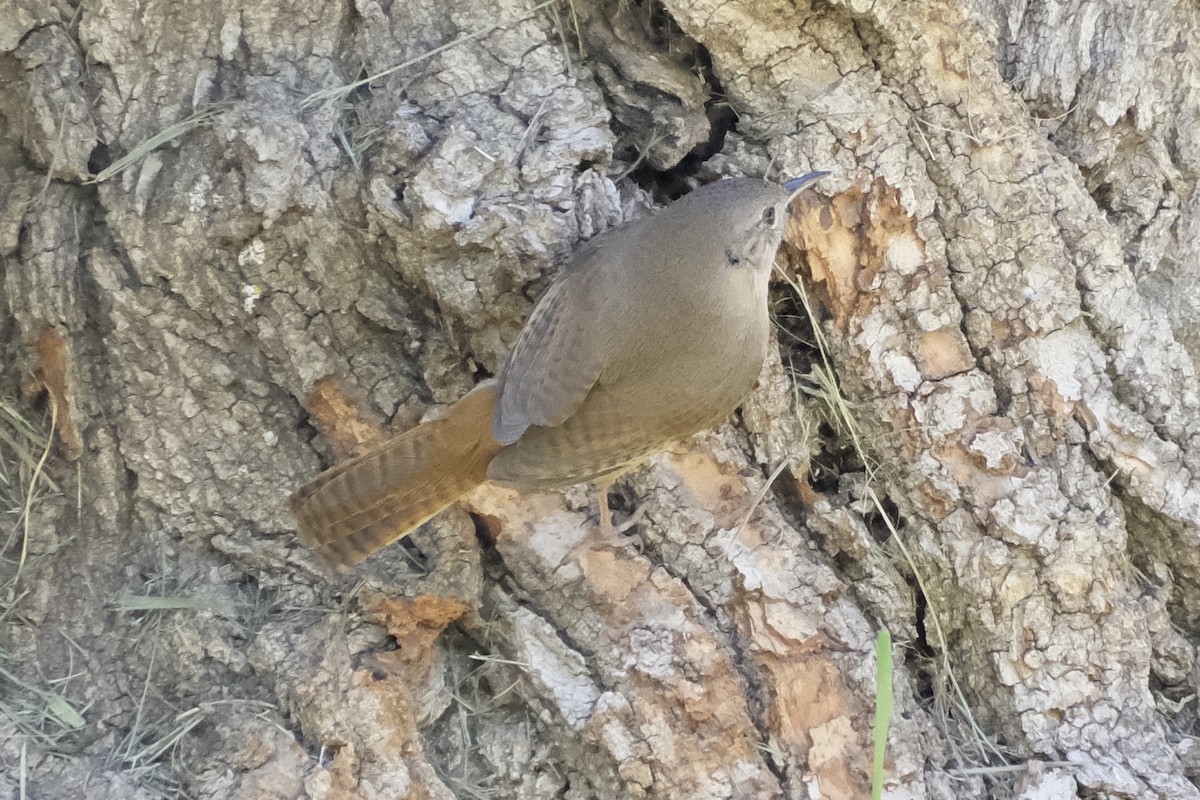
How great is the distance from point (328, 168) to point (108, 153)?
0.71 meters

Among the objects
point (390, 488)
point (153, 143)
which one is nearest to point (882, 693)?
point (390, 488)

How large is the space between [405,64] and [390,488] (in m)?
1.25

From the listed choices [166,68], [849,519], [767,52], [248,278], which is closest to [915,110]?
[767,52]

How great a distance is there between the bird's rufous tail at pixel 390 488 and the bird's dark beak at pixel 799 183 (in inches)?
41.2

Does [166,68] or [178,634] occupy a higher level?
[166,68]

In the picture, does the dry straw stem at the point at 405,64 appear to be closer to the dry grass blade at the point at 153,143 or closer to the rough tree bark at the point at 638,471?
the rough tree bark at the point at 638,471

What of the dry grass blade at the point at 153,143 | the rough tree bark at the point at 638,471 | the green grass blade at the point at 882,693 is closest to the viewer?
the green grass blade at the point at 882,693

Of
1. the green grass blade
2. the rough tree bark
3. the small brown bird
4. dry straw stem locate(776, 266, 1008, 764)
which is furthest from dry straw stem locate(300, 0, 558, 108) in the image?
the green grass blade

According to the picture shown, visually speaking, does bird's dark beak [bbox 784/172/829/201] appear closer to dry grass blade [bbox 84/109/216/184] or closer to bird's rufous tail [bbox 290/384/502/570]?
bird's rufous tail [bbox 290/384/502/570]

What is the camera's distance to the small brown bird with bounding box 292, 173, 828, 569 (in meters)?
2.79

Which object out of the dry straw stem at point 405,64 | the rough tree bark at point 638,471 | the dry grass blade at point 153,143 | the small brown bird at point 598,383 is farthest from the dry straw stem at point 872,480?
the dry grass blade at point 153,143

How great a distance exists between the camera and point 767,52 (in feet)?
9.83

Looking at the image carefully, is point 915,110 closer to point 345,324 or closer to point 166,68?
point 345,324

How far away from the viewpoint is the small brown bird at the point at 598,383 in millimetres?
2795
